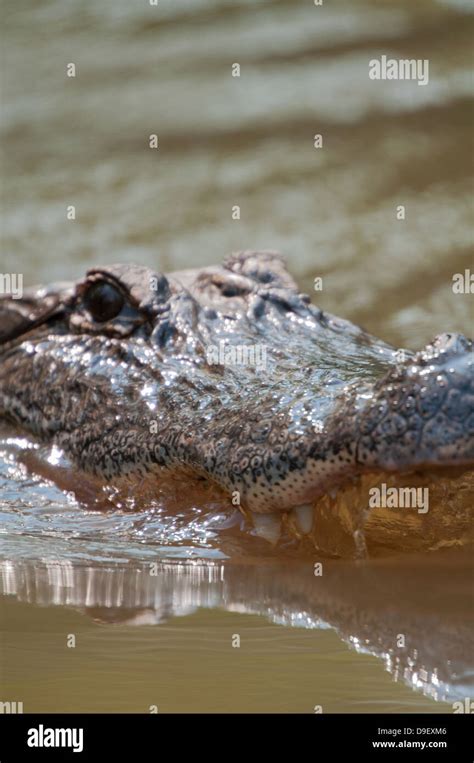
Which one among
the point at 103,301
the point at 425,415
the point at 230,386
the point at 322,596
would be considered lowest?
the point at 322,596

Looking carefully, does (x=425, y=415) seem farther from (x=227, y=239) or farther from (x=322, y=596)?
(x=227, y=239)

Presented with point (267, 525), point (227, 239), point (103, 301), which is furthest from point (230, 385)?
point (227, 239)

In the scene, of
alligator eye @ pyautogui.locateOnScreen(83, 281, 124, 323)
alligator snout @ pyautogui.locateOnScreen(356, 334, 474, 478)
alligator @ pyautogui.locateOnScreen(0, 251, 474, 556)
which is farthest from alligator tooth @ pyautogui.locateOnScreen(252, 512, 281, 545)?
alligator eye @ pyautogui.locateOnScreen(83, 281, 124, 323)

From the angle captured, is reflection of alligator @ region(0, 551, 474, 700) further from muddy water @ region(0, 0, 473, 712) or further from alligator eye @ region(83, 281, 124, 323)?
alligator eye @ region(83, 281, 124, 323)

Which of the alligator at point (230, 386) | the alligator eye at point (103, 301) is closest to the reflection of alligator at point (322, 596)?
the alligator at point (230, 386)

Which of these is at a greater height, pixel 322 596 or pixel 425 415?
pixel 425 415
